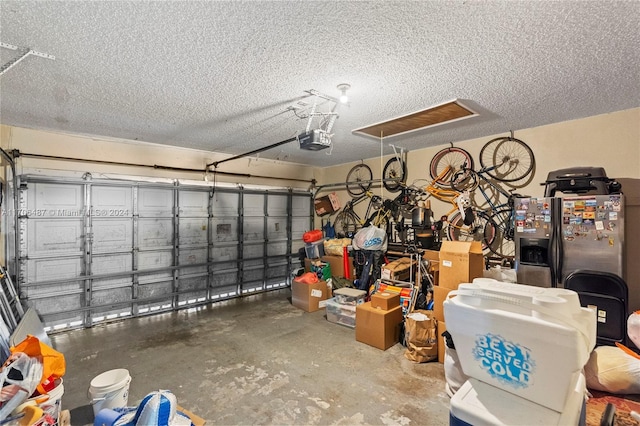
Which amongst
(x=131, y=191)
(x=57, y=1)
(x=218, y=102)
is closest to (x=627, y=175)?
(x=218, y=102)

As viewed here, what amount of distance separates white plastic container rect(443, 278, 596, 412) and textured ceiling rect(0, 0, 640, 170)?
5.15ft

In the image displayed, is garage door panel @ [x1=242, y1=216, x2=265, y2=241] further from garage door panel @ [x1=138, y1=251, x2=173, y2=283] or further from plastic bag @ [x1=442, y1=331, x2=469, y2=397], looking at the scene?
plastic bag @ [x1=442, y1=331, x2=469, y2=397]

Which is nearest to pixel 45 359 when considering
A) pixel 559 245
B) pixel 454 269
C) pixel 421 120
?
pixel 454 269

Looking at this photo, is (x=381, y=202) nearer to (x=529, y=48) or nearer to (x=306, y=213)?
(x=306, y=213)

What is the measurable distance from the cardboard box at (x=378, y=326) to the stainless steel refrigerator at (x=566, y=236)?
148cm

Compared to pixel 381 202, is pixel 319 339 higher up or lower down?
lower down

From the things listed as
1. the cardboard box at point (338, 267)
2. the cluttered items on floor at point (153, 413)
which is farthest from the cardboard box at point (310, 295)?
the cluttered items on floor at point (153, 413)

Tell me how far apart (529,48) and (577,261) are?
2.11 metres

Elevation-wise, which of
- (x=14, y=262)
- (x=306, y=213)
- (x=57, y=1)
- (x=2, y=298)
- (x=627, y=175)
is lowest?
(x=2, y=298)

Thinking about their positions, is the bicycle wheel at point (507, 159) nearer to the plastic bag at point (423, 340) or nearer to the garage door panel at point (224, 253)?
the plastic bag at point (423, 340)

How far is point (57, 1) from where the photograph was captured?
5.13ft

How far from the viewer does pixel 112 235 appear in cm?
442

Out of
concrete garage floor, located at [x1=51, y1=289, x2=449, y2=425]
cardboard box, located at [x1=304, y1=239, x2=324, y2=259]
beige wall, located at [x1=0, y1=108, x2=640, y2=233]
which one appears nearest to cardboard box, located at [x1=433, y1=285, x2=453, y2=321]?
concrete garage floor, located at [x1=51, y1=289, x2=449, y2=425]

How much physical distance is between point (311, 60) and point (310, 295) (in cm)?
365
